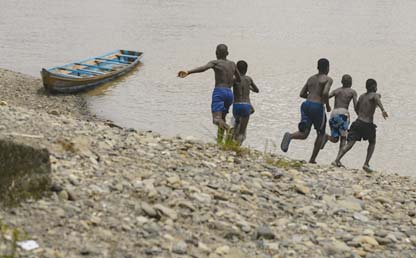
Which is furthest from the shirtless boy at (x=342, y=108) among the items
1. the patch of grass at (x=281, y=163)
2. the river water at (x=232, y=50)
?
the patch of grass at (x=281, y=163)

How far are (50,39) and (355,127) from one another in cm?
2610

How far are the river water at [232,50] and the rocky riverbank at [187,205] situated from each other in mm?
2364

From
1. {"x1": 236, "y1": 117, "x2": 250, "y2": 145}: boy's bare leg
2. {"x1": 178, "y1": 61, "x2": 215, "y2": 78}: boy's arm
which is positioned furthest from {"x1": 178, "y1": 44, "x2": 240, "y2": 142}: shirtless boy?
{"x1": 236, "y1": 117, "x2": 250, "y2": 145}: boy's bare leg

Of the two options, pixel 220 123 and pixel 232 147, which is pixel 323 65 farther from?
pixel 232 147

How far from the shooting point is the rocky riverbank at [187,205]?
5.54 meters

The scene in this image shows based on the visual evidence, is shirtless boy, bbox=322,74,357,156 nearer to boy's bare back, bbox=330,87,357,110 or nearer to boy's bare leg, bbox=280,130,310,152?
boy's bare back, bbox=330,87,357,110

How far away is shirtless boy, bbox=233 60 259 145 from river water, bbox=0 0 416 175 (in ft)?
1.91

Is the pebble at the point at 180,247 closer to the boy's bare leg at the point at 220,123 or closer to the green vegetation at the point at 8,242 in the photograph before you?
the green vegetation at the point at 8,242

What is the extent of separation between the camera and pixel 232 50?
32.3 m

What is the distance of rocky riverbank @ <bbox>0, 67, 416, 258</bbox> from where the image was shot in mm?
5539

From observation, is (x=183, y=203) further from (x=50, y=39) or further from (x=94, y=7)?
(x=94, y=7)

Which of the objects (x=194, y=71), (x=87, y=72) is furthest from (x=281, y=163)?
(x=87, y=72)

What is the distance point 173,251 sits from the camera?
5512 millimetres

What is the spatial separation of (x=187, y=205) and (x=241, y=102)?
4615 millimetres
